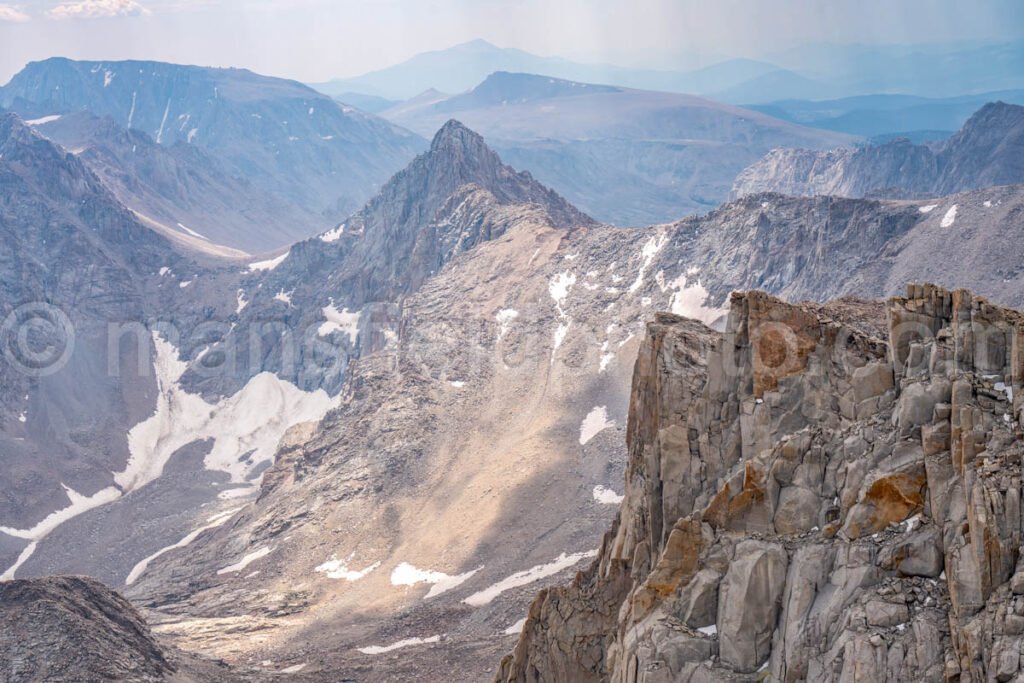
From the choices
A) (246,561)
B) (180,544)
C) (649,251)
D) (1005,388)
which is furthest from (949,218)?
(1005,388)

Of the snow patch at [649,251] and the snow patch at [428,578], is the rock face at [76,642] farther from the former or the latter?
the snow patch at [649,251]

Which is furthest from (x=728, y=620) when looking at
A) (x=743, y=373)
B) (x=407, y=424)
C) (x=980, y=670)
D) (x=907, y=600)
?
(x=407, y=424)

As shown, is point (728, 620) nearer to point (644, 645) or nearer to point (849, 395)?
point (644, 645)

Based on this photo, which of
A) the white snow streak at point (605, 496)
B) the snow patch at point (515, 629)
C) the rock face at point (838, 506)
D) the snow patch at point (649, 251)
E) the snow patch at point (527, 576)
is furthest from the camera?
the snow patch at point (649, 251)

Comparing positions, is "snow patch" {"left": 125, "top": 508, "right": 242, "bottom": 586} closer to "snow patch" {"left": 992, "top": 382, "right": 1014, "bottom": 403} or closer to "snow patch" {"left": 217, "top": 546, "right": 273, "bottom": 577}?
"snow patch" {"left": 217, "top": 546, "right": 273, "bottom": 577}

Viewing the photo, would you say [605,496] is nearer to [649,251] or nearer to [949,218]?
[649,251]

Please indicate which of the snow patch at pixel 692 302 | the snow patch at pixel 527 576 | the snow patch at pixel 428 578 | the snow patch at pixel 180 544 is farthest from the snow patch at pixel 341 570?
the snow patch at pixel 692 302
